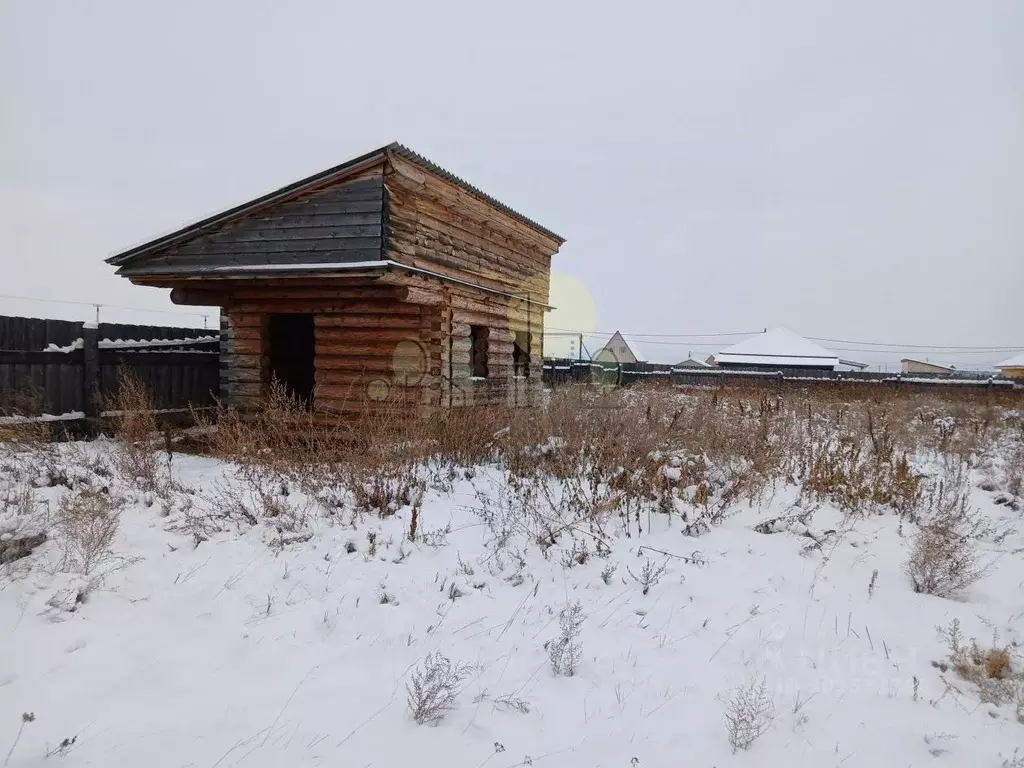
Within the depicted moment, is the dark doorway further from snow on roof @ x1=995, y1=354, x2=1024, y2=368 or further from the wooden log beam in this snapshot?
snow on roof @ x1=995, y1=354, x2=1024, y2=368

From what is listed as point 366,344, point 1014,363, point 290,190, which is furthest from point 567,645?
point 1014,363

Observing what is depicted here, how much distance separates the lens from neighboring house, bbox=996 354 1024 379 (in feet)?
174

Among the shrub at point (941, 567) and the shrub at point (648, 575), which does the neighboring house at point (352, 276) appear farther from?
the shrub at point (941, 567)

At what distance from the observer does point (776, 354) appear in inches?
1833

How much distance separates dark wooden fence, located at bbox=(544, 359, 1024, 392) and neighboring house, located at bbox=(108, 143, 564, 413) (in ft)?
36.8

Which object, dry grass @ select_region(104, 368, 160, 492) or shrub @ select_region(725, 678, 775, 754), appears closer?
shrub @ select_region(725, 678, 775, 754)

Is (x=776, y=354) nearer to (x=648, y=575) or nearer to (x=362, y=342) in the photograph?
(x=362, y=342)

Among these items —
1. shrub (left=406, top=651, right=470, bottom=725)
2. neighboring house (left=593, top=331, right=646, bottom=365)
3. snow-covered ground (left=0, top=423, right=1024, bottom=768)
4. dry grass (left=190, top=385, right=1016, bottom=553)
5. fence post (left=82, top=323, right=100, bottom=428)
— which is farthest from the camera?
neighboring house (left=593, top=331, right=646, bottom=365)

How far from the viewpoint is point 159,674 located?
9.59 feet

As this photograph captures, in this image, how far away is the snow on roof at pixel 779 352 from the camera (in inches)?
1797

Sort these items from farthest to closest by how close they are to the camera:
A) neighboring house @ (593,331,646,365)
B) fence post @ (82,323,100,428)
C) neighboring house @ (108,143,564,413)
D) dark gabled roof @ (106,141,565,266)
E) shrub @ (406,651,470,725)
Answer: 1. neighboring house @ (593,331,646,365)
2. fence post @ (82,323,100,428)
3. neighboring house @ (108,143,564,413)
4. dark gabled roof @ (106,141,565,266)
5. shrub @ (406,651,470,725)

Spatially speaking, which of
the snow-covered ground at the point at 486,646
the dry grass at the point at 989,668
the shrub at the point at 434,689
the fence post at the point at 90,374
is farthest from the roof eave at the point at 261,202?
the dry grass at the point at 989,668

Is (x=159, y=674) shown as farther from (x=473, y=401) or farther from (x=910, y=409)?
(x=910, y=409)

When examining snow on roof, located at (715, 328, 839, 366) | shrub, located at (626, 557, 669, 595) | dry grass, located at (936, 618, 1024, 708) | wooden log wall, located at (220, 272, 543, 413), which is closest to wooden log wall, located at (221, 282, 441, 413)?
wooden log wall, located at (220, 272, 543, 413)
